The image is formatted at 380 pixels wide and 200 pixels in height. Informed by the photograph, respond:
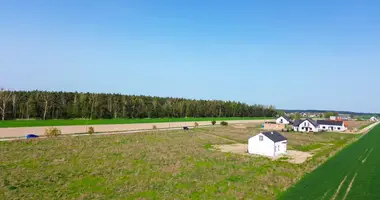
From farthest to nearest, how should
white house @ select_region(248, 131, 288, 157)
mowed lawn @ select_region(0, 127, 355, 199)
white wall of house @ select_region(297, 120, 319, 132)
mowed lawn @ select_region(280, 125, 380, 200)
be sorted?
white wall of house @ select_region(297, 120, 319, 132) < white house @ select_region(248, 131, 288, 157) < mowed lawn @ select_region(280, 125, 380, 200) < mowed lawn @ select_region(0, 127, 355, 199)

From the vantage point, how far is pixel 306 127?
87.1 m

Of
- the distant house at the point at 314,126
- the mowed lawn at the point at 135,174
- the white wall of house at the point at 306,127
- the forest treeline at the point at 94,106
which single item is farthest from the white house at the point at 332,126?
the mowed lawn at the point at 135,174

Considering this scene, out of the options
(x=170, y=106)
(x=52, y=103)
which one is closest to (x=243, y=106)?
(x=170, y=106)

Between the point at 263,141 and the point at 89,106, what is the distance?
238 feet

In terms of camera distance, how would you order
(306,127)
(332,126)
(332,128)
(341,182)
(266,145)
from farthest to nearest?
(332,126), (332,128), (306,127), (266,145), (341,182)

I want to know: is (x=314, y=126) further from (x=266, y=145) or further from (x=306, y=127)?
(x=266, y=145)

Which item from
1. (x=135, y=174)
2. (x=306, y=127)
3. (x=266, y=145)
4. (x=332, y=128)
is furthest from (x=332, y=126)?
(x=135, y=174)

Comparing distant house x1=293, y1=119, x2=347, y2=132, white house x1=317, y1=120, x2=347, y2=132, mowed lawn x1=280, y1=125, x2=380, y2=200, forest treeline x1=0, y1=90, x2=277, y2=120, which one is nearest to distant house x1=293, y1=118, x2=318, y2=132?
distant house x1=293, y1=119, x2=347, y2=132

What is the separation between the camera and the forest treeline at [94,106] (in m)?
81.8

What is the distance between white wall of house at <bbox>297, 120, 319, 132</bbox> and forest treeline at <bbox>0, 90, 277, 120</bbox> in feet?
199

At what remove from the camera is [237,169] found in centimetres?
2986

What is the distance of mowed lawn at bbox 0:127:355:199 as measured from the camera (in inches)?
824

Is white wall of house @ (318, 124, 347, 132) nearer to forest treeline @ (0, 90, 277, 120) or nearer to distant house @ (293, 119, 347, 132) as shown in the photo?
distant house @ (293, 119, 347, 132)

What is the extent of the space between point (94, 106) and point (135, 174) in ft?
253
